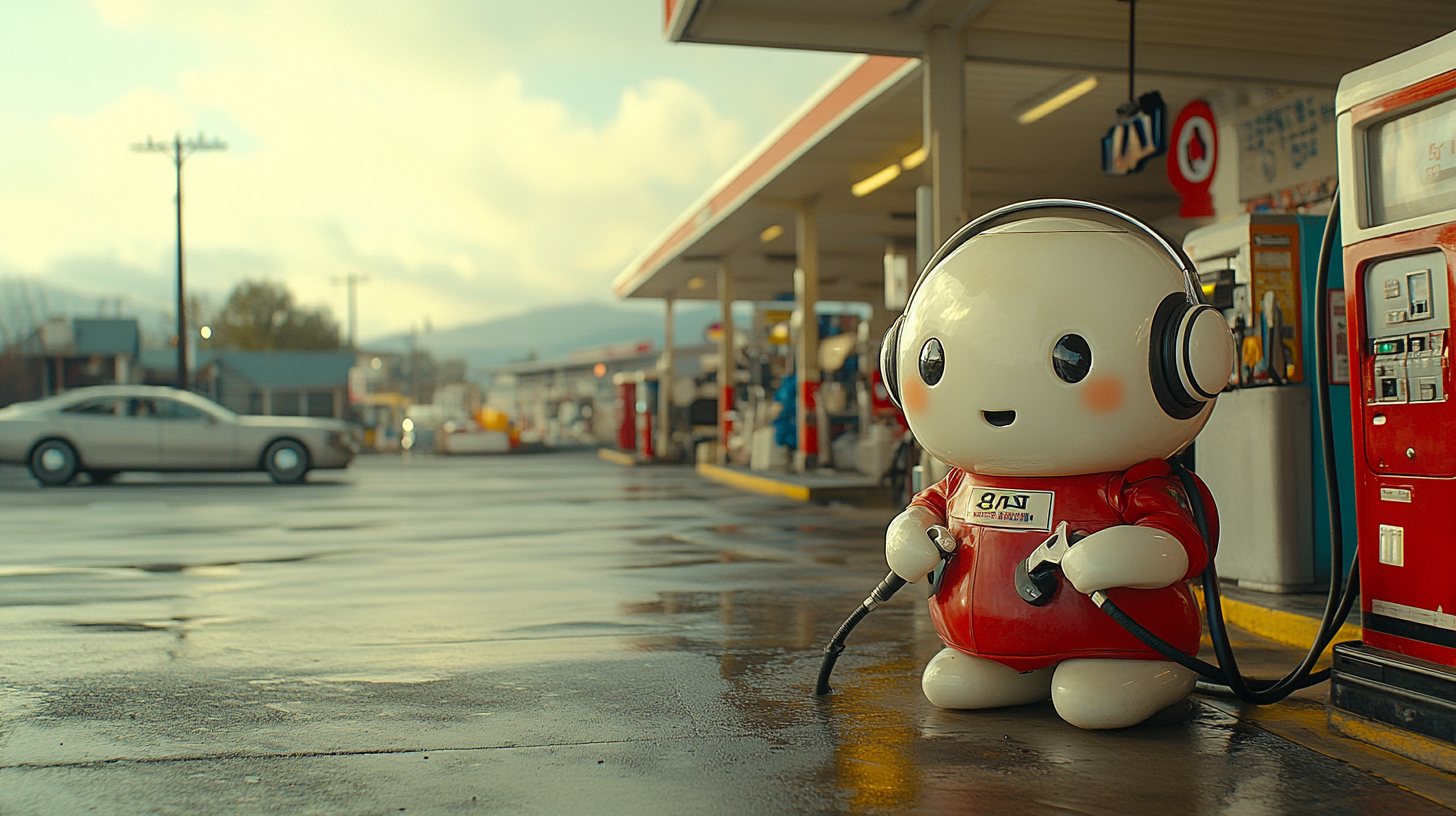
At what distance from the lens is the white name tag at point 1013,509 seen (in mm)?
4070

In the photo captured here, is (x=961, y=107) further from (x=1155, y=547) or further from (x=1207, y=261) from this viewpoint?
(x=1155, y=547)

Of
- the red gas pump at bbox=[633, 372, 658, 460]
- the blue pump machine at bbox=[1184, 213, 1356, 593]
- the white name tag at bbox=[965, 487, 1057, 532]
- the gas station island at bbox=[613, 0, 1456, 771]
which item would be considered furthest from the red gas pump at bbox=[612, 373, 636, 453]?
the white name tag at bbox=[965, 487, 1057, 532]

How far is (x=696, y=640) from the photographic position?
5.72 m

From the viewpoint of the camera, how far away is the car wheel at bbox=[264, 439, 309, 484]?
1911 cm

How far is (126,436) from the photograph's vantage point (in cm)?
1822

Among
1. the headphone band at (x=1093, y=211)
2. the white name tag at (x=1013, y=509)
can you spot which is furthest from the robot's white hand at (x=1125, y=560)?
the headphone band at (x=1093, y=211)

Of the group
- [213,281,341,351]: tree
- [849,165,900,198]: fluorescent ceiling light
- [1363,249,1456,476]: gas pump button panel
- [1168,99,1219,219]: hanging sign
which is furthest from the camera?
[213,281,341,351]: tree

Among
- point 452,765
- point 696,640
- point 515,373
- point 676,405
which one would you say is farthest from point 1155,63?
point 515,373

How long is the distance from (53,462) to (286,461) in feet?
11.2

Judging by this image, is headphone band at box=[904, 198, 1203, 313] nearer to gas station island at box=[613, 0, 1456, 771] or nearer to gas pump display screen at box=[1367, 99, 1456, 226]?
gas station island at box=[613, 0, 1456, 771]

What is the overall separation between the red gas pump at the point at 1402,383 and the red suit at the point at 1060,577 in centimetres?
55

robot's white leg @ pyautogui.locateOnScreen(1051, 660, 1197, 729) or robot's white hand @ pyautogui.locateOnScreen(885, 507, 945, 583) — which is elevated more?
robot's white hand @ pyautogui.locateOnScreen(885, 507, 945, 583)

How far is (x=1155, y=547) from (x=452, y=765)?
2345 millimetres

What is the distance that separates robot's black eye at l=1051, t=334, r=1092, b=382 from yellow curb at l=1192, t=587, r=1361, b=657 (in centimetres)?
213
